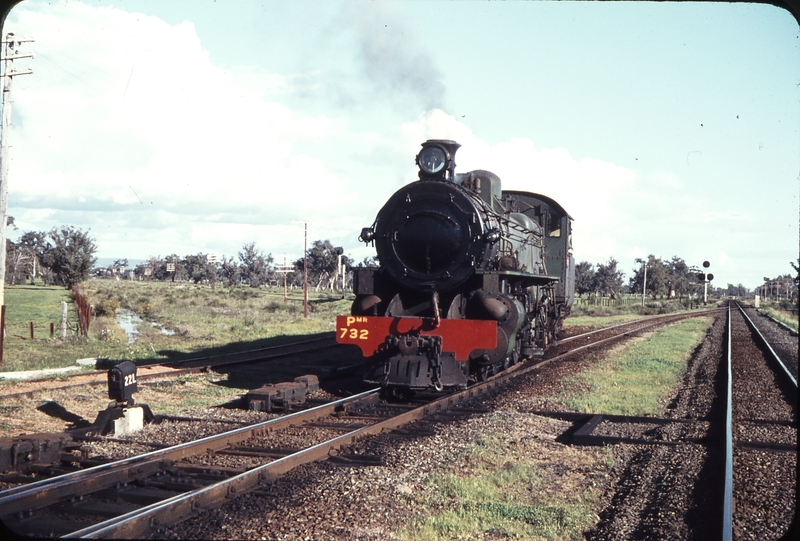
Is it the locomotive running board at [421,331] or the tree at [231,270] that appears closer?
the locomotive running board at [421,331]

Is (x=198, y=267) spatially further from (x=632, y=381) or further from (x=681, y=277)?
(x=632, y=381)

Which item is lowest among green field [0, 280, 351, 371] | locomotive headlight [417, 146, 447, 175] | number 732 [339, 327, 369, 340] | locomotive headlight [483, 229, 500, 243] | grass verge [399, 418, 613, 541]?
green field [0, 280, 351, 371]

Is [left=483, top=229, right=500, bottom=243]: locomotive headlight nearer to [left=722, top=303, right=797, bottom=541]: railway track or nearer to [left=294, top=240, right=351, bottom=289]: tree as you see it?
[left=722, top=303, right=797, bottom=541]: railway track

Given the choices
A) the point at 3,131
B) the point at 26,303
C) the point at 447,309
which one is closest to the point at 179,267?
the point at 26,303

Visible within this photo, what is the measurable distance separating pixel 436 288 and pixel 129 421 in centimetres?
467

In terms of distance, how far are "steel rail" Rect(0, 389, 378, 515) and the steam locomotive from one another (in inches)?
103

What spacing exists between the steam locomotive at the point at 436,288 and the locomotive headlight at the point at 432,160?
0.6 inches

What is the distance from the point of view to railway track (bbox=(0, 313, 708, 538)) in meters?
4.46

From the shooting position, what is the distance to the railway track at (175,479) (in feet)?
14.6

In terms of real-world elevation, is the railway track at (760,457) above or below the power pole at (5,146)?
below

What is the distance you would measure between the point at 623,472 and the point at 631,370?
8319 mm

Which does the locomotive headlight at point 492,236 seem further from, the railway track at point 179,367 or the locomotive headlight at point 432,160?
the railway track at point 179,367

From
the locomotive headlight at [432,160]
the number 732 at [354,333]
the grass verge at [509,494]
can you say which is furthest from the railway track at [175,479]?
the locomotive headlight at [432,160]

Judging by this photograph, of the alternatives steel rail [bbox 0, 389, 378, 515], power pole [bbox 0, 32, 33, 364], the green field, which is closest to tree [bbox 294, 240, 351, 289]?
the green field
